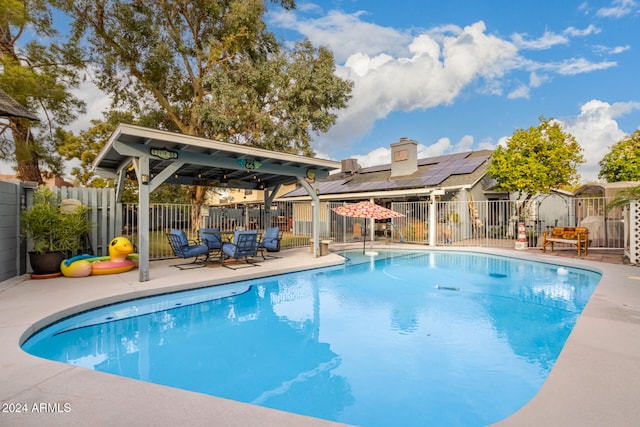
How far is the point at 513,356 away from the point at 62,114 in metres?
21.1

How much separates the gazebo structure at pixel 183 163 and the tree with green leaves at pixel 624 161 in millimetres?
17117

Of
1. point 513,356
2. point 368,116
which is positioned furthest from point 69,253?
point 368,116

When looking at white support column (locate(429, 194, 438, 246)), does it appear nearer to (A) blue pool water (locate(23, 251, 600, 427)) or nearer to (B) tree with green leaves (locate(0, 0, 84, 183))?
(A) blue pool water (locate(23, 251, 600, 427))

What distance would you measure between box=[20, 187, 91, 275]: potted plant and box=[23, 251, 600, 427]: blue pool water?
3090mm

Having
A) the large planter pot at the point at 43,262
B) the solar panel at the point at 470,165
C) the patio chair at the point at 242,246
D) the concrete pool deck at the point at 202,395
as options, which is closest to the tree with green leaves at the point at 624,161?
the solar panel at the point at 470,165

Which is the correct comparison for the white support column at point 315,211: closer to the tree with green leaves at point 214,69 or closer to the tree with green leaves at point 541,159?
the tree with green leaves at point 214,69

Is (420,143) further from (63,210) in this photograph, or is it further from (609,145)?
(63,210)

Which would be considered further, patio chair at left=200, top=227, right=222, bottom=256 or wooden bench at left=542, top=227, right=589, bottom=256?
wooden bench at left=542, top=227, right=589, bottom=256

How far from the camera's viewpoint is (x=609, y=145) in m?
18.9

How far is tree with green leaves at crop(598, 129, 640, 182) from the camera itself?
55.8 ft

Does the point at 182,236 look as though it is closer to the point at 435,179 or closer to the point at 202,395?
the point at 202,395

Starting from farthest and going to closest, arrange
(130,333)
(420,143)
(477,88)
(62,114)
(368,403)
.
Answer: (420,143) < (477,88) < (62,114) < (130,333) < (368,403)

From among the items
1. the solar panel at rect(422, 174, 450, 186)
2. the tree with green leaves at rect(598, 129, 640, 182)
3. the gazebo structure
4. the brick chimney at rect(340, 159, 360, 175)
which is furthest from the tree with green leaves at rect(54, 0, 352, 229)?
the tree with green leaves at rect(598, 129, 640, 182)

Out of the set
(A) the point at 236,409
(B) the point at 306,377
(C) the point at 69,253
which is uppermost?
(C) the point at 69,253
